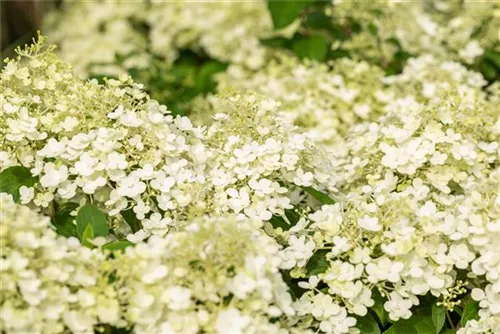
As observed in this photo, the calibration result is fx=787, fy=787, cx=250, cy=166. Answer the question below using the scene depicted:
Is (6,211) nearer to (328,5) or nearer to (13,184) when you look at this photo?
(13,184)

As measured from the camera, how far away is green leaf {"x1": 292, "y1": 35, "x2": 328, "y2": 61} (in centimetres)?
262

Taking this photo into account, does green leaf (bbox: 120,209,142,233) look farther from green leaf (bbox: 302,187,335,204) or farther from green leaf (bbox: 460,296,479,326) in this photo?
green leaf (bbox: 460,296,479,326)

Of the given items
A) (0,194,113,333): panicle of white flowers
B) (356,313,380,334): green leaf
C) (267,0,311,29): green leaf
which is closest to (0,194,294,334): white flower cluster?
(0,194,113,333): panicle of white flowers

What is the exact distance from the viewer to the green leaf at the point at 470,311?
1522 millimetres

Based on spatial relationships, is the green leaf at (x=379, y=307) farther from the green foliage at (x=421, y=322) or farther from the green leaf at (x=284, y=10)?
the green leaf at (x=284, y=10)

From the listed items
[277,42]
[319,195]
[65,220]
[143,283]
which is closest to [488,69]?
[277,42]

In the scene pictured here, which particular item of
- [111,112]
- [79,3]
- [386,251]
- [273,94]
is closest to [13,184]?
[111,112]

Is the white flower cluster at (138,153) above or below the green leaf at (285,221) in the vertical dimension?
above

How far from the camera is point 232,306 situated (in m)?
1.23

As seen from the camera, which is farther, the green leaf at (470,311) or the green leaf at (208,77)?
the green leaf at (208,77)

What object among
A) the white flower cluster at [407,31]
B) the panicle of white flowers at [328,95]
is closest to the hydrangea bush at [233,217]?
the panicle of white flowers at [328,95]

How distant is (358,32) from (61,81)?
1.42m

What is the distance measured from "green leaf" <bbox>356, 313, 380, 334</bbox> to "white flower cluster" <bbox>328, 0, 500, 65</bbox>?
1279 mm

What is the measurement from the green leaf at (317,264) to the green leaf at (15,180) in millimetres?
560
